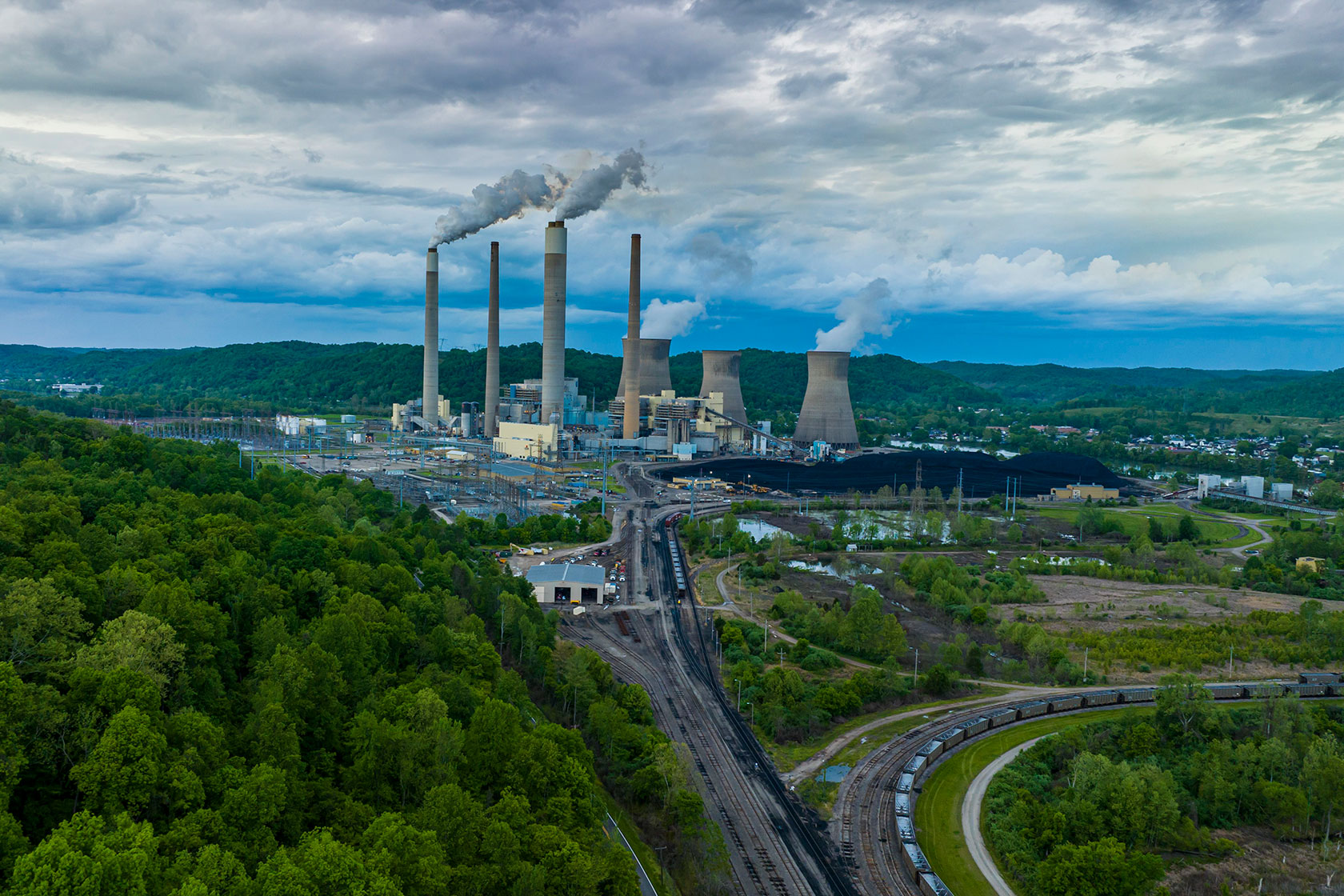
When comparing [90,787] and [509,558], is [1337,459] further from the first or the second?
[90,787]

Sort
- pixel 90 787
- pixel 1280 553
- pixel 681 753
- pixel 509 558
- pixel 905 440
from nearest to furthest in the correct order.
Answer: pixel 90 787 < pixel 681 753 < pixel 509 558 < pixel 1280 553 < pixel 905 440

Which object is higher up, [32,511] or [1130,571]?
[32,511]

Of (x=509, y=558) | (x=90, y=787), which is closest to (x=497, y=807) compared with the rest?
(x=90, y=787)

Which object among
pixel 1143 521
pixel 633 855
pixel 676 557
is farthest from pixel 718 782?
pixel 1143 521

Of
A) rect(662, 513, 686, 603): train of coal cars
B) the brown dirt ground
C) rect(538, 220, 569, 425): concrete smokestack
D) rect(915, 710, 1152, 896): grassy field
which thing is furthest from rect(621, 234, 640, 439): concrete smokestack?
the brown dirt ground

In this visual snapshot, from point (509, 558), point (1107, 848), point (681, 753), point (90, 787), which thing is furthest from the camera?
point (509, 558)

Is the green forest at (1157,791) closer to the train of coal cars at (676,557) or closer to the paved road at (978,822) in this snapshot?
the paved road at (978,822)

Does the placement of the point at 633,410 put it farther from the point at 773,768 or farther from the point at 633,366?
the point at 773,768

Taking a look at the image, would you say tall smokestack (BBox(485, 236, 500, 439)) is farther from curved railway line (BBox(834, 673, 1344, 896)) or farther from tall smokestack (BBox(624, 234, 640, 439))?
curved railway line (BBox(834, 673, 1344, 896))
